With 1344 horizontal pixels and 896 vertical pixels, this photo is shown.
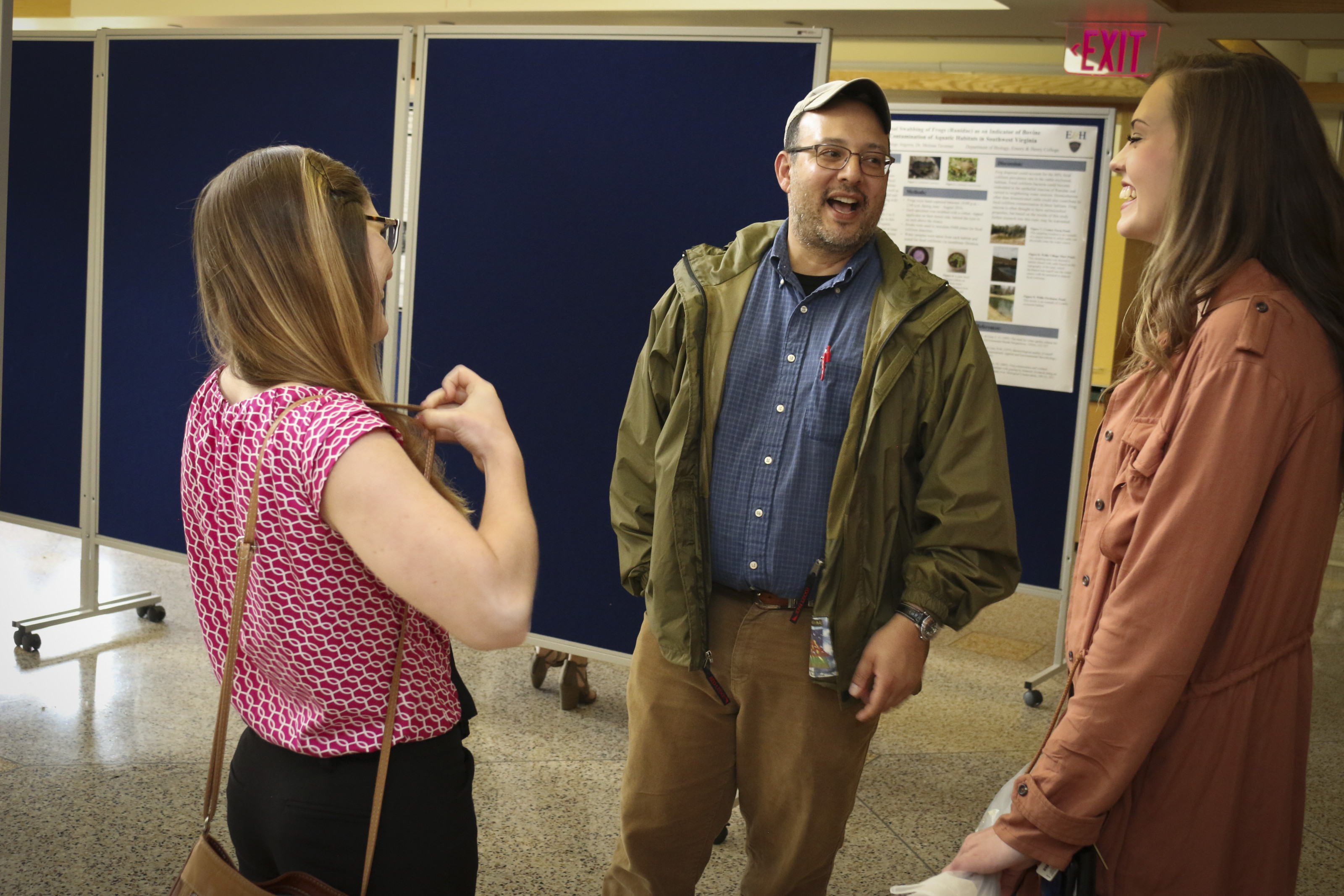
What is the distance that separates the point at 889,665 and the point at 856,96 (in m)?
1.00

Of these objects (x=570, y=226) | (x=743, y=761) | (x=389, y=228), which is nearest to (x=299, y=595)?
(x=389, y=228)

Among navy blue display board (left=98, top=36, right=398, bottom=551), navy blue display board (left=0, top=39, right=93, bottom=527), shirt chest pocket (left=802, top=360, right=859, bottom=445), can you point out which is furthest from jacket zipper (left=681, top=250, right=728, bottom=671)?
navy blue display board (left=0, top=39, right=93, bottom=527)

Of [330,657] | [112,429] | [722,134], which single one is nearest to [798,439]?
[330,657]

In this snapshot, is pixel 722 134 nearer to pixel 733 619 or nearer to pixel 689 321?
pixel 689 321

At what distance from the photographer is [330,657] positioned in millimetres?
1198

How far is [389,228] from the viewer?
1.43 meters

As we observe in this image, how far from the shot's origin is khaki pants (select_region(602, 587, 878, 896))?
6.22 ft

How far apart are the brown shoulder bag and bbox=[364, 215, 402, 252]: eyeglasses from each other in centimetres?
27

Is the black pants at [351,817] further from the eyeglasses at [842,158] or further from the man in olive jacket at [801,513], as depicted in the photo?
the eyeglasses at [842,158]

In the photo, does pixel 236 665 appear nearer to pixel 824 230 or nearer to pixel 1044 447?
pixel 824 230

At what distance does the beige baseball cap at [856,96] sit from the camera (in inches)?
75.7

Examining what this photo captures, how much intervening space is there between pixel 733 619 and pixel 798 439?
0.34 meters

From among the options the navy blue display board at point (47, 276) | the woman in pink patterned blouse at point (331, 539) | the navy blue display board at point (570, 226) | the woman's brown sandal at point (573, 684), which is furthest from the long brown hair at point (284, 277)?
the navy blue display board at point (47, 276)

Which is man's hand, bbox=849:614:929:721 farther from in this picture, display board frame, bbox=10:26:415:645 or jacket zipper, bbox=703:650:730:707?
display board frame, bbox=10:26:415:645
